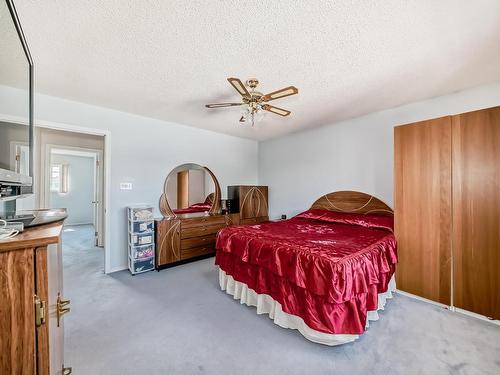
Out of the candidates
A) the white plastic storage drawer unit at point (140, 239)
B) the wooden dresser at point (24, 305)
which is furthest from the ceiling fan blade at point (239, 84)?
the white plastic storage drawer unit at point (140, 239)

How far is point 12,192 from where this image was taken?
1.09m

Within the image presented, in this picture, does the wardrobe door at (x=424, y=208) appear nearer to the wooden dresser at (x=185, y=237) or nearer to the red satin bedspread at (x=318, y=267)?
the red satin bedspread at (x=318, y=267)

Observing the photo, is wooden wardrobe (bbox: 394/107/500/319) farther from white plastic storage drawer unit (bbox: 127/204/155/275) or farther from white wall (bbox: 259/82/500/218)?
white plastic storage drawer unit (bbox: 127/204/155/275)

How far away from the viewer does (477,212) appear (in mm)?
2270

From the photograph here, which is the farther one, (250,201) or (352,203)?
(250,201)

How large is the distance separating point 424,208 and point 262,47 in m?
2.49

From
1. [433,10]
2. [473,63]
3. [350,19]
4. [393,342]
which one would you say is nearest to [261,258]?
[393,342]

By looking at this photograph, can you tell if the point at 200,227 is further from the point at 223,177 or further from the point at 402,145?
the point at 402,145

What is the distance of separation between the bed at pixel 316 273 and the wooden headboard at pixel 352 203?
31 centimetres

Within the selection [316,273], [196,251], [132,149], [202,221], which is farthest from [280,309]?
[132,149]

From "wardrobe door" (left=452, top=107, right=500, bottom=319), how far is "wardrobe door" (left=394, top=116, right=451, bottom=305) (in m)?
0.07

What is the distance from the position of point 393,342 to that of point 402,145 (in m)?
2.13

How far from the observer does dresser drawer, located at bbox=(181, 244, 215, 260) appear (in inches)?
151

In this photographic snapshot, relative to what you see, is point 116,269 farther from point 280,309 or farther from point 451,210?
point 451,210
